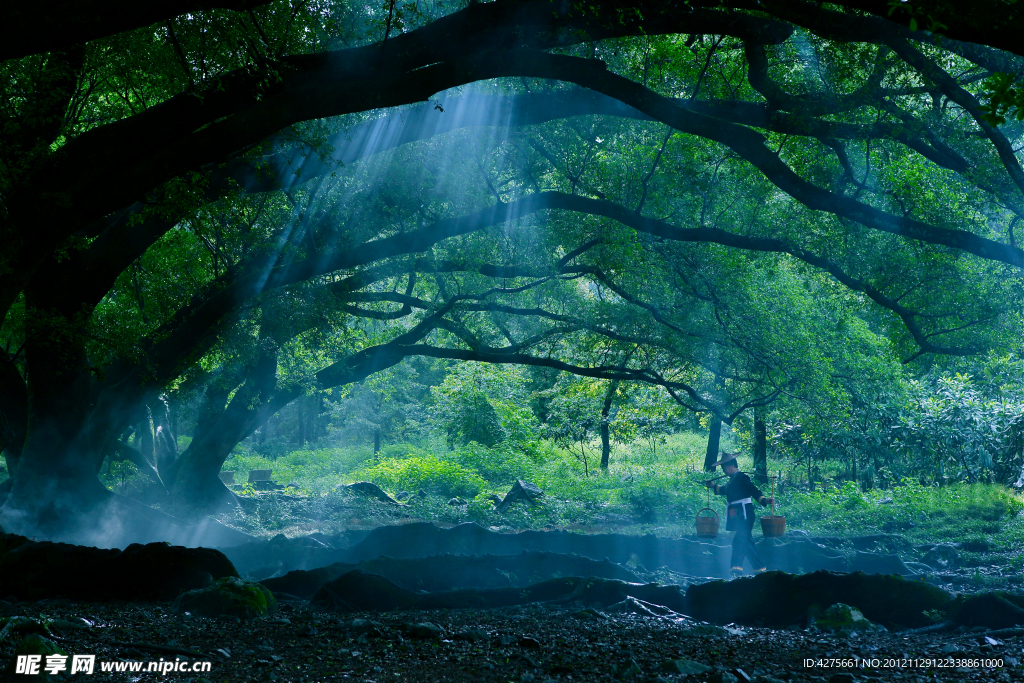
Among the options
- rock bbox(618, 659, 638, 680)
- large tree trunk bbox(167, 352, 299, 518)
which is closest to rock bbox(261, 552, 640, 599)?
rock bbox(618, 659, 638, 680)

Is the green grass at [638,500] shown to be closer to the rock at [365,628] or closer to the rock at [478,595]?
the rock at [478,595]

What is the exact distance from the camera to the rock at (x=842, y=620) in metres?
5.84

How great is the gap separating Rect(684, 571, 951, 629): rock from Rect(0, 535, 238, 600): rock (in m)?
4.60

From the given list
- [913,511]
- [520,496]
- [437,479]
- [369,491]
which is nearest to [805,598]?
[913,511]

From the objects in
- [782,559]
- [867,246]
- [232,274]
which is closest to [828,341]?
[867,246]

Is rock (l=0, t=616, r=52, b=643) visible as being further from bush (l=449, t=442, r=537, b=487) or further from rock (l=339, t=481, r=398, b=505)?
bush (l=449, t=442, r=537, b=487)

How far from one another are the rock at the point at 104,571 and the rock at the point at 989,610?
6392 millimetres

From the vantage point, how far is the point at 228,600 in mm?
5727

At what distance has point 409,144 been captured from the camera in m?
9.98

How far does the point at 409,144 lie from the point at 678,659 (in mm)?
7740

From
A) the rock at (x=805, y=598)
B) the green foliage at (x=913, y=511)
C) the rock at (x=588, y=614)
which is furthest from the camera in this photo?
the green foliage at (x=913, y=511)

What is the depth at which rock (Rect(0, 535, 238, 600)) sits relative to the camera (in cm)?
655

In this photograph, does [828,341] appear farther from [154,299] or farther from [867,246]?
[154,299]

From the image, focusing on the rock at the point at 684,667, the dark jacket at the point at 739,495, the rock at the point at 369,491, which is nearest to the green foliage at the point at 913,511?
the dark jacket at the point at 739,495
